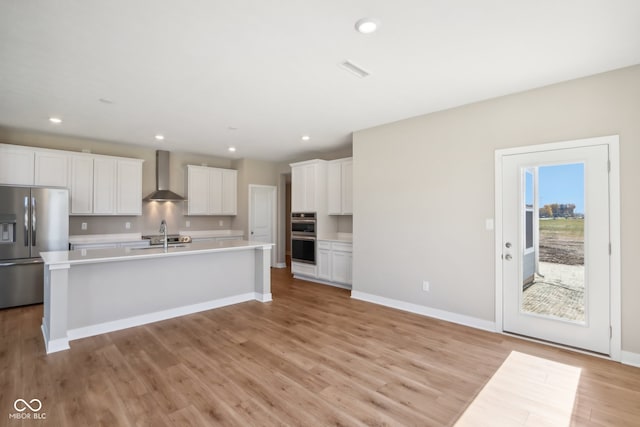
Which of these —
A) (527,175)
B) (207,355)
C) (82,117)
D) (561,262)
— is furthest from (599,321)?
(82,117)

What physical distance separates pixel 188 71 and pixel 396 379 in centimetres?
330

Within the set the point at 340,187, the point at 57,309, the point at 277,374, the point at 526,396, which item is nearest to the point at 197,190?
the point at 340,187

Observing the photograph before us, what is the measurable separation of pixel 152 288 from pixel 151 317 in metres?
0.35

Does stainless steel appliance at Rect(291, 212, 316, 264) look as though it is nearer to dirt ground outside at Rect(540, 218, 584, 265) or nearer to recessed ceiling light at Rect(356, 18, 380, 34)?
dirt ground outside at Rect(540, 218, 584, 265)

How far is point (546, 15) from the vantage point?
2.12 meters

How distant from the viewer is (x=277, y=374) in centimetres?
263

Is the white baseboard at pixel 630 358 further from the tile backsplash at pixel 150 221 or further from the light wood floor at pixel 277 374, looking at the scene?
the tile backsplash at pixel 150 221

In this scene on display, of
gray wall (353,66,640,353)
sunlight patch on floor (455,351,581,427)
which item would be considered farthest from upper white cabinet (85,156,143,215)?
sunlight patch on floor (455,351,581,427)

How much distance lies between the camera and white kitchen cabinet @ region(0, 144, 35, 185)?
15.3 ft

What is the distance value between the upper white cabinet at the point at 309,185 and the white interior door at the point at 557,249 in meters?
3.39

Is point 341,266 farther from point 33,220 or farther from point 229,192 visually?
point 33,220

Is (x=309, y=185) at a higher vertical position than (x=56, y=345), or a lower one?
higher

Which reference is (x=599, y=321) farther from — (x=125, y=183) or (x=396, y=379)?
(x=125, y=183)

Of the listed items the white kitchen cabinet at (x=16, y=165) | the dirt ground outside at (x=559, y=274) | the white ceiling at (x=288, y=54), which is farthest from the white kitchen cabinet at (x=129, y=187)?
the dirt ground outside at (x=559, y=274)
